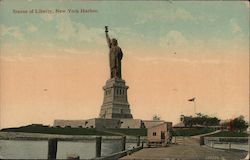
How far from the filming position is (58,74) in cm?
1367

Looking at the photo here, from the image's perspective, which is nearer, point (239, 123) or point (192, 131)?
point (239, 123)

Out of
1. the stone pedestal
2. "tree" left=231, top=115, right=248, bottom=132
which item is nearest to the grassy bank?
the stone pedestal

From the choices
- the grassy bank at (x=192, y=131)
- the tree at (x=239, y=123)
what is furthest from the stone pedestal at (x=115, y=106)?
the tree at (x=239, y=123)

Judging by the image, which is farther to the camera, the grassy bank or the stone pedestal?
the stone pedestal

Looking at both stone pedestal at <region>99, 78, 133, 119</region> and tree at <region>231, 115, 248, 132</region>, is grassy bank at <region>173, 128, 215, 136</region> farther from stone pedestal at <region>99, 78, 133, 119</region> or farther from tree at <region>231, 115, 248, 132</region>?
tree at <region>231, 115, 248, 132</region>

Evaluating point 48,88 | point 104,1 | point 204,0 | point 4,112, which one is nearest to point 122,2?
point 104,1

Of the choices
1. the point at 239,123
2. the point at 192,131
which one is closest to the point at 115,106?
the point at 192,131

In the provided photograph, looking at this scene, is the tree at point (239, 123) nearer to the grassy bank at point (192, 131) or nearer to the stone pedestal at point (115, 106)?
the grassy bank at point (192, 131)

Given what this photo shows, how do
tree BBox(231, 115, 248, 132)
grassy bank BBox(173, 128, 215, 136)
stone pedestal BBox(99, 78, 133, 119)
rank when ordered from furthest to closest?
stone pedestal BBox(99, 78, 133, 119) < grassy bank BBox(173, 128, 215, 136) < tree BBox(231, 115, 248, 132)

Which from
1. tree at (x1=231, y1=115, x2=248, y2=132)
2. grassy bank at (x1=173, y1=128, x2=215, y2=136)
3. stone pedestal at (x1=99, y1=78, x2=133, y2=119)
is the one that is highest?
stone pedestal at (x1=99, y1=78, x2=133, y2=119)

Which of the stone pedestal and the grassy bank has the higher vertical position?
the stone pedestal

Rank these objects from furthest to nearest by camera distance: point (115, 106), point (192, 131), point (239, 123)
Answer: point (115, 106)
point (192, 131)
point (239, 123)

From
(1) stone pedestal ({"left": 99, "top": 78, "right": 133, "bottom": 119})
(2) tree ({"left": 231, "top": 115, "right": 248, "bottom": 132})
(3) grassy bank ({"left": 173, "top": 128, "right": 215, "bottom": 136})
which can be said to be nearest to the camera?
(2) tree ({"left": 231, "top": 115, "right": 248, "bottom": 132})

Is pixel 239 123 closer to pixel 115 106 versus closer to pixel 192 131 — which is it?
pixel 192 131
